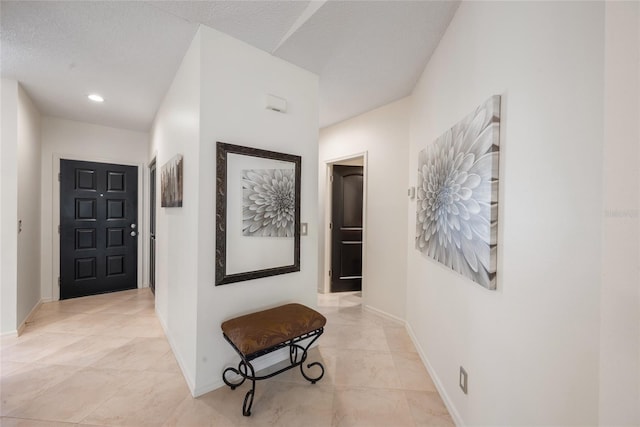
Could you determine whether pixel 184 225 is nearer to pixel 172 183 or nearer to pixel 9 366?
pixel 172 183

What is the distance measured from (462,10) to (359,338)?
8.86ft

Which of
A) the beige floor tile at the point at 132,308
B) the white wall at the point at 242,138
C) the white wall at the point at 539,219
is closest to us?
the white wall at the point at 539,219

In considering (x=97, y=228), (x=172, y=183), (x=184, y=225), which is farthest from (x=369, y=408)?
(x=97, y=228)

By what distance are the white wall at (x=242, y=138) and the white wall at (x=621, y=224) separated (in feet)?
5.93

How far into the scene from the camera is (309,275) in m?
2.29

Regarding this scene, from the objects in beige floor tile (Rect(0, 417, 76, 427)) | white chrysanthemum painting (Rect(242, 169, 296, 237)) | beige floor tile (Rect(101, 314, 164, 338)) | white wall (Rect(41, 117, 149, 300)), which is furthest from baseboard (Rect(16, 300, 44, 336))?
white chrysanthemum painting (Rect(242, 169, 296, 237))

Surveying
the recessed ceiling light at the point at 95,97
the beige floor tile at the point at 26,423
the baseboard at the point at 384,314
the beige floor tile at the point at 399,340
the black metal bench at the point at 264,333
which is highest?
the recessed ceiling light at the point at 95,97

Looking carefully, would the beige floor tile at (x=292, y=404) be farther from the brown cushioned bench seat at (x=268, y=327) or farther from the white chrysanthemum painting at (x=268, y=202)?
the white chrysanthemum painting at (x=268, y=202)

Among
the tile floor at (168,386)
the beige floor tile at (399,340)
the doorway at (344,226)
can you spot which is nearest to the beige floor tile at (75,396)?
the tile floor at (168,386)

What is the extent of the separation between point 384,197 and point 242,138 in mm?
1852

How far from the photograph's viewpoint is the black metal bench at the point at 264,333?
1543 millimetres

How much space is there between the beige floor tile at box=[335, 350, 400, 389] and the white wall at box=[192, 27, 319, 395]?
56 centimetres

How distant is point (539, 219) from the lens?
94 cm

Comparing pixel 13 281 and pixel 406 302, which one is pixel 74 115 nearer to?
pixel 13 281
